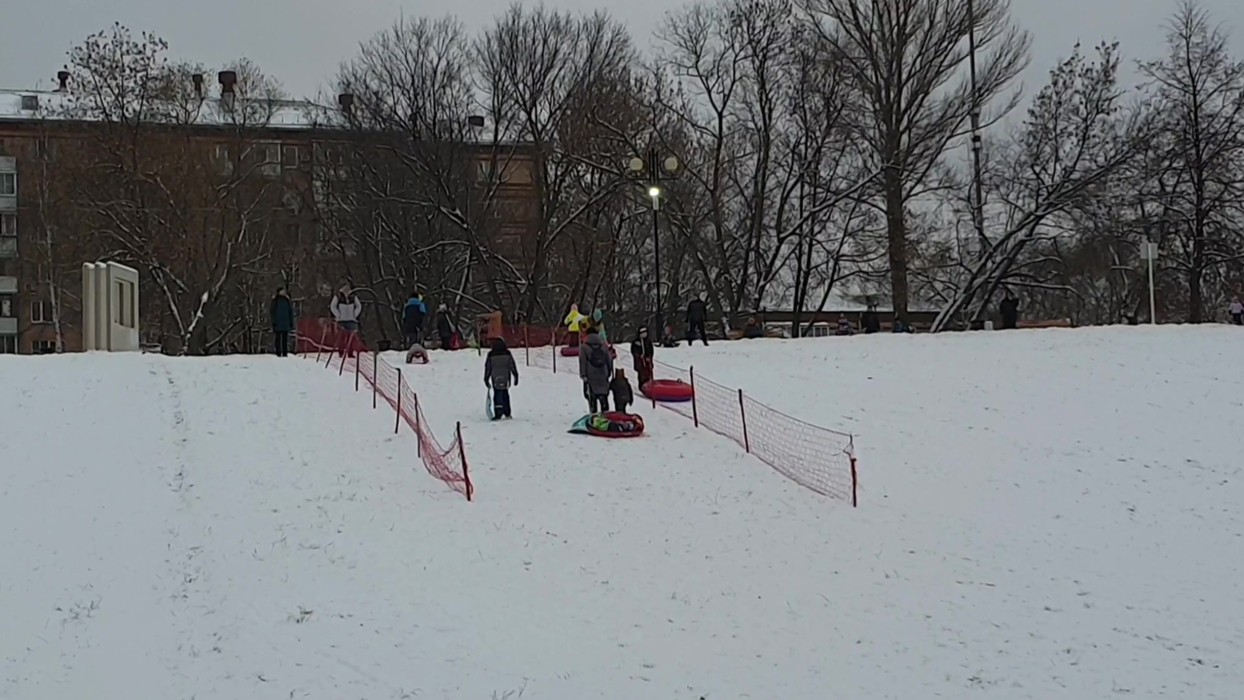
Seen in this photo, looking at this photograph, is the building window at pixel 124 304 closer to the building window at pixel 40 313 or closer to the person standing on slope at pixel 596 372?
the person standing on slope at pixel 596 372

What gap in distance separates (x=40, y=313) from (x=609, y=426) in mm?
54574

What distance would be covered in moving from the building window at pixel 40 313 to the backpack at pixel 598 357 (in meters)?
51.8

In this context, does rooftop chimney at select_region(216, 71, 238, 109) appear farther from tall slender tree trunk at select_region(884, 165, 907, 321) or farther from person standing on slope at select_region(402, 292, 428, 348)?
tall slender tree trunk at select_region(884, 165, 907, 321)

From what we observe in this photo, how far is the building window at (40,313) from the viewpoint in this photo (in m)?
64.6

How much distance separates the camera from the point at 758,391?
25.1 metres

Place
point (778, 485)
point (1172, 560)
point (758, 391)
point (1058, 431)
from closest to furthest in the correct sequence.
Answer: point (1172, 560)
point (778, 485)
point (1058, 431)
point (758, 391)

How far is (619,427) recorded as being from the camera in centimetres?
1998

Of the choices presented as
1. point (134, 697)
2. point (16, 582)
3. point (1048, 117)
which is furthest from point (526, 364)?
point (1048, 117)

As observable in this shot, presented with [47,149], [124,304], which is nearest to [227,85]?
[47,149]

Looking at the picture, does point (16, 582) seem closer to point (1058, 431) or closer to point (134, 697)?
point (134, 697)

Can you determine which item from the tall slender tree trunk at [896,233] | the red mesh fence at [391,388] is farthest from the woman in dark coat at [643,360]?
the tall slender tree trunk at [896,233]

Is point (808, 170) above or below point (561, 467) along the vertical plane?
above

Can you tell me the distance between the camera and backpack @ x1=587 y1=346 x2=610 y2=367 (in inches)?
821

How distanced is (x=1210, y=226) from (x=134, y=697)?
40.1 metres
